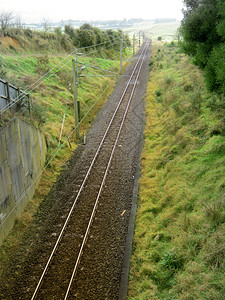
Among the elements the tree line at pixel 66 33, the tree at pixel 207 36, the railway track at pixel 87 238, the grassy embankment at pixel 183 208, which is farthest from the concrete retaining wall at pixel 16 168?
the tree line at pixel 66 33

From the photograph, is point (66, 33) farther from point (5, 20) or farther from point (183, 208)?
point (183, 208)

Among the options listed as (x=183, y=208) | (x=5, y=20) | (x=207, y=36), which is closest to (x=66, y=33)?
(x=5, y=20)

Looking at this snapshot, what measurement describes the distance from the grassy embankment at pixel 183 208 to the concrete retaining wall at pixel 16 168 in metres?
5.72

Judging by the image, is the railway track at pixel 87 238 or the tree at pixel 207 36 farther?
the tree at pixel 207 36

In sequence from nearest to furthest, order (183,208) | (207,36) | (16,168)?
(183,208) → (16,168) → (207,36)

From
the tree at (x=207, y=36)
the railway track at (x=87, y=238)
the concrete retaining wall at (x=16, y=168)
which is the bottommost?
the railway track at (x=87, y=238)

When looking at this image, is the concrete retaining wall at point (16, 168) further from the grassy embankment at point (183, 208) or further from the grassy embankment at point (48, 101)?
the grassy embankment at point (183, 208)

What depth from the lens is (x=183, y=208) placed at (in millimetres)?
12398

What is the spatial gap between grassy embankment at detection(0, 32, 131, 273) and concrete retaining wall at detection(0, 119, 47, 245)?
1.81ft

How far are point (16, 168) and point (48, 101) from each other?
1297 centimetres

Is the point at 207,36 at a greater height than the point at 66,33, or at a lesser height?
lesser

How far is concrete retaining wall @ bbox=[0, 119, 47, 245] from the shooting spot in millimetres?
11461

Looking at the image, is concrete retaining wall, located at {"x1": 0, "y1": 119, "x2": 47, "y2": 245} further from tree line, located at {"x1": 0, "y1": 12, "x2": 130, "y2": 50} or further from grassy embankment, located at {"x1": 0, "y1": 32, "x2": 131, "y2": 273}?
tree line, located at {"x1": 0, "y1": 12, "x2": 130, "y2": 50}

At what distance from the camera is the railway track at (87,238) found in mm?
9759
